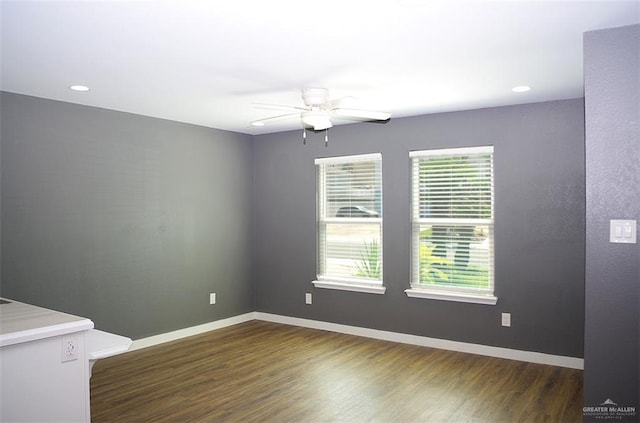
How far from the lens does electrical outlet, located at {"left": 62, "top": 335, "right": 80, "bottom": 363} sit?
7.43 ft

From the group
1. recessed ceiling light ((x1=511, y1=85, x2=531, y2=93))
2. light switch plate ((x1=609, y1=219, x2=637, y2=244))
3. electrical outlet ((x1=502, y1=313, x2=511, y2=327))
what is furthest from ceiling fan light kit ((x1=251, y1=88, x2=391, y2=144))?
electrical outlet ((x1=502, y1=313, x2=511, y2=327))

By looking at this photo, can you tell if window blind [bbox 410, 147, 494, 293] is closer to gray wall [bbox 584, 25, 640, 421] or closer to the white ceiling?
the white ceiling

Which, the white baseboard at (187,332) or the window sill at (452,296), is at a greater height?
the window sill at (452,296)

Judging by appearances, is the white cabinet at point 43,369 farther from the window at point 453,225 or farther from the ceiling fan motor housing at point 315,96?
the window at point 453,225

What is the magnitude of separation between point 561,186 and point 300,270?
298cm

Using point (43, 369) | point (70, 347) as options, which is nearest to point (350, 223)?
point (70, 347)

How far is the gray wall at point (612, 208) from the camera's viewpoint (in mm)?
2547

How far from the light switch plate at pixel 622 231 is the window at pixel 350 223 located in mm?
2852

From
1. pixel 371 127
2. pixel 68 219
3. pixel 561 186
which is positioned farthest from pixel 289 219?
pixel 561 186

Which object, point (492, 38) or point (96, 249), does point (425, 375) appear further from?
point (96, 249)

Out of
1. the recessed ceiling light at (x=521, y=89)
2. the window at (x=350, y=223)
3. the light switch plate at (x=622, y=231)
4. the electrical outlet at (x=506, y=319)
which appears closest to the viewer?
the light switch plate at (x=622, y=231)

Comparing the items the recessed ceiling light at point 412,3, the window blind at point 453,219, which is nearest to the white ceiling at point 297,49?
the recessed ceiling light at point 412,3

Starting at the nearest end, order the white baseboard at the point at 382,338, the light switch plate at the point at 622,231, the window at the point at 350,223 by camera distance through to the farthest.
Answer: the light switch plate at the point at 622,231 → the white baseboard at the point at 382,338 → the window at the point at 350,223

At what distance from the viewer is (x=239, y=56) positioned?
3092 mm
